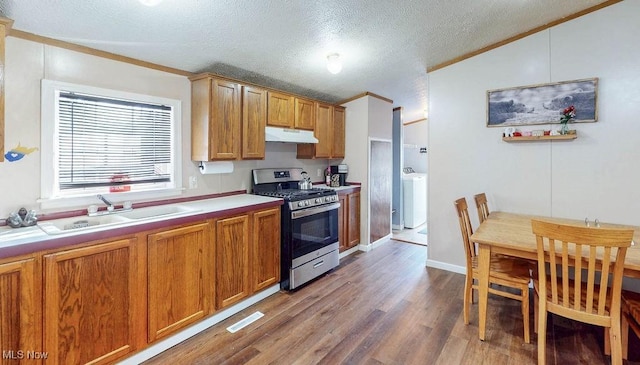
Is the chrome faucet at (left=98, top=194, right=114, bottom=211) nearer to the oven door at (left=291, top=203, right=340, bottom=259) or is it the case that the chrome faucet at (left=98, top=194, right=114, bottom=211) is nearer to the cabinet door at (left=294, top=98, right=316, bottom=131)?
the oven door at (left=291, top=203, right=340, bottom=259)

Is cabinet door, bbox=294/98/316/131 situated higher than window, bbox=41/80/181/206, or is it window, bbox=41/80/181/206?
cabinet door, bbox=294/98/316/131

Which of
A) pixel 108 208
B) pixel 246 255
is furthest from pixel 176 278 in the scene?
pixel 108 208

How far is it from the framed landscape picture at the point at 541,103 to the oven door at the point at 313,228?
209cm

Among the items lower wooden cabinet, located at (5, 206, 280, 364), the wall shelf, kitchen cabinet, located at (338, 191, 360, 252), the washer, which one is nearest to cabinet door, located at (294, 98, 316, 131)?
kitchen cabinet, located at (338, 191, 360, 252)

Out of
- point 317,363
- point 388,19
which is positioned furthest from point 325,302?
point 388,19

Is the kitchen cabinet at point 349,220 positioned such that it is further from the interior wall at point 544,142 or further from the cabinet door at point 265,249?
the cabinet door at point 265,249

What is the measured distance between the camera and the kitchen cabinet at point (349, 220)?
166 inches

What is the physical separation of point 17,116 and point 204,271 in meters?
1.66

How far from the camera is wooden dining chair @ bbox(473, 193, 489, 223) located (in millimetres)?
3016

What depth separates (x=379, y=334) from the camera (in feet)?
8.00

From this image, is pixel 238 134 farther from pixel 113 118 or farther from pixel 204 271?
pixel 204 271

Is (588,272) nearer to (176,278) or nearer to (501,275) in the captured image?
(501,275)

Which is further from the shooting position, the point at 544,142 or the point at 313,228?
the point at 313,228

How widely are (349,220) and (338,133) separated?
4.26 feet
